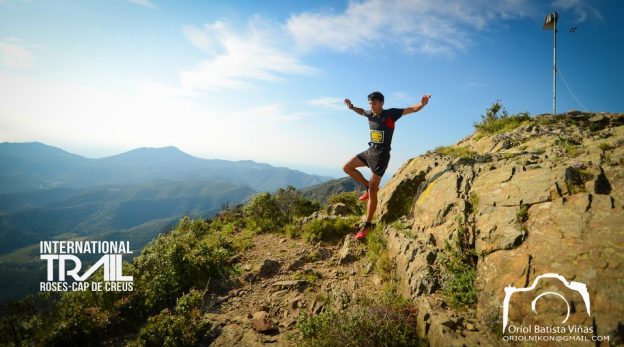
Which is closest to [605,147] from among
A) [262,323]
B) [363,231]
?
[363,231]

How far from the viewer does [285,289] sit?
748 cm

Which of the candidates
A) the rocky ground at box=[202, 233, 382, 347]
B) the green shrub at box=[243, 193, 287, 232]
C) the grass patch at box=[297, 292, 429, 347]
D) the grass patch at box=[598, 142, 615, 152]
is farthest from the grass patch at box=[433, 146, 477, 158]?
the green shrub at box=[243, 193, 287, 232]

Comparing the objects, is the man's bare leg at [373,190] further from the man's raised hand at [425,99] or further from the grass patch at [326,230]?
the man's raised hand at [425,99]

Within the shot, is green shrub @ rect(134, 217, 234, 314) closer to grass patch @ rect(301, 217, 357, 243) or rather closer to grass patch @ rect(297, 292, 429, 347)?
grass patch @ rect(301, 217, 357, 243)

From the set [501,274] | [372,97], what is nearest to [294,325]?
[501,274]

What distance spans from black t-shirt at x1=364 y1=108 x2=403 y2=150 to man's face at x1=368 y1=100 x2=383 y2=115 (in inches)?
5.0

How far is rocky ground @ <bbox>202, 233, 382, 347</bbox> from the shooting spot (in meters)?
6.15

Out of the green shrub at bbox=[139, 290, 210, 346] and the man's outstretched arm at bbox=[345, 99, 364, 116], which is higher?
the man's outstretched arm at bbox=[345, 99, 364, 116]

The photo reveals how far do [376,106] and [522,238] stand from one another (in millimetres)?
4806

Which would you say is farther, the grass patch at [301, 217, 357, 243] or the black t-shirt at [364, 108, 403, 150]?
the grass patch at [301, 217, 357, 243]

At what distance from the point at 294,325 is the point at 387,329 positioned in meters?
2.05

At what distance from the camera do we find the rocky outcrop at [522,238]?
4215 millimetres

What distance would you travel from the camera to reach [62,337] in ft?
19.2

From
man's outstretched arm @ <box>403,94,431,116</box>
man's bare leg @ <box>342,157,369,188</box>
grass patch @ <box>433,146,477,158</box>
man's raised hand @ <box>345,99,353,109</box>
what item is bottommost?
man's bare leg @ <box>342,157,369,188</box>
